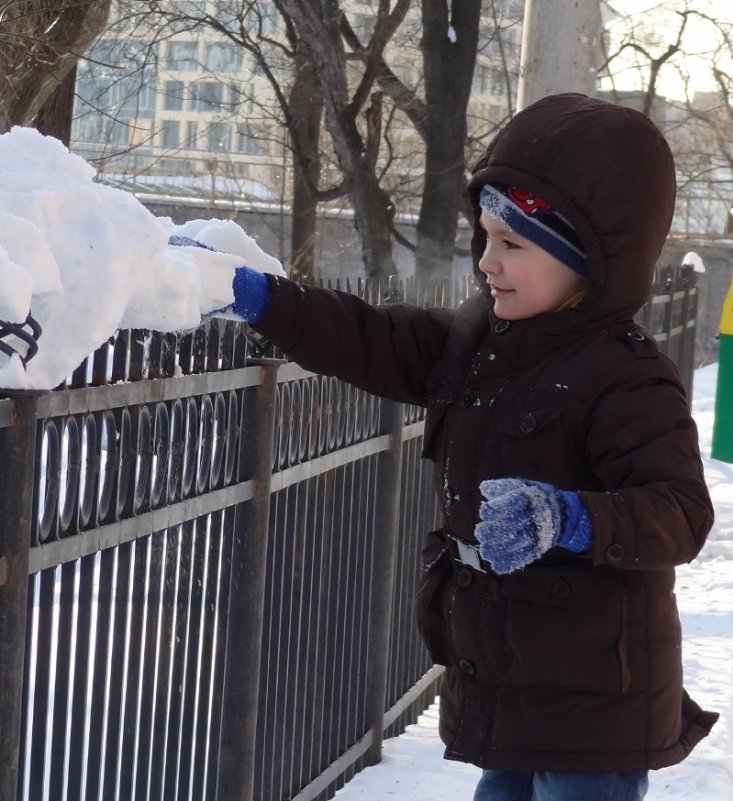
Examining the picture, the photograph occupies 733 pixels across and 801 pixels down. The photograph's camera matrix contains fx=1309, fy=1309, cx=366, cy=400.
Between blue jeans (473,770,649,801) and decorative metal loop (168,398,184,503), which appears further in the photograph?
decorative metal loop (168,398,184,503)

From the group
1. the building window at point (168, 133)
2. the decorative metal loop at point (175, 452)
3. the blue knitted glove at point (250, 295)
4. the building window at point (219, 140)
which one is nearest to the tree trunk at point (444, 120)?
the building window at point (168, 133)

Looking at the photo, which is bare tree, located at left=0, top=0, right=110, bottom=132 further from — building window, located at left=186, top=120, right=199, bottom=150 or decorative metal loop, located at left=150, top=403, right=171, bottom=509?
building window, located at left=186, top=120, right=199, bottom=150

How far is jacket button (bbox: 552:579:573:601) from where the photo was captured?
7.30ft

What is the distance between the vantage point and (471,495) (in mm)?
2338

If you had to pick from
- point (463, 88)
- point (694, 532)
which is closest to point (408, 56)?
point (463, 88)

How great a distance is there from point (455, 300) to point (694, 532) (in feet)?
8.98

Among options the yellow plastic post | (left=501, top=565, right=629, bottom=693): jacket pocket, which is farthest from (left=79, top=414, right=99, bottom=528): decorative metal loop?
the yellow plastic post

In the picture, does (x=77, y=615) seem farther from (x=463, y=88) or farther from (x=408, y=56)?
(x=408, y=56)

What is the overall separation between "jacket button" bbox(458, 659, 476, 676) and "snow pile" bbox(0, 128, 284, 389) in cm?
83

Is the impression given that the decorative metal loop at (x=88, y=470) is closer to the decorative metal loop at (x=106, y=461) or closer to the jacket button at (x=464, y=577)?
the decorative metal loop at (x=106, y=461)

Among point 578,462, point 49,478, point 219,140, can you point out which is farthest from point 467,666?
point 219,140

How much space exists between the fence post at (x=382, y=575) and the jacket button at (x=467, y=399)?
171cm

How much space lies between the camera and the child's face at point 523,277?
7.64 feet

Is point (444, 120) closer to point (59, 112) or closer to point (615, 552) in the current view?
point (59, 112)
